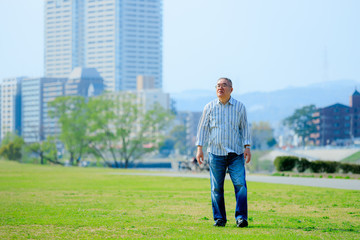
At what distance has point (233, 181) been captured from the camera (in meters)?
8.63

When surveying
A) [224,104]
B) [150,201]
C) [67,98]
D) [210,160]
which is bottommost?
[150,201]

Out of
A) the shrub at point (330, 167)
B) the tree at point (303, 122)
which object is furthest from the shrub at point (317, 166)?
the tree at point (303, 122)

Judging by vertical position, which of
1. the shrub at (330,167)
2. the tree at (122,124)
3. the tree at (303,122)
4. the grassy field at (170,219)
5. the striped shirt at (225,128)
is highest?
the tree at (303,122)

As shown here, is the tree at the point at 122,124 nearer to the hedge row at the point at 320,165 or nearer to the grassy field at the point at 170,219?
the hedge row at the point at 320,165

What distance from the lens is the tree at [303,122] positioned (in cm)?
14275

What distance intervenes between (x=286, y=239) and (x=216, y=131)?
84.6 inches

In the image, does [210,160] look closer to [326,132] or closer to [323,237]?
[323,237]

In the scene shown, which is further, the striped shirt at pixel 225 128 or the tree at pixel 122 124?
the tree at pixel 122 124

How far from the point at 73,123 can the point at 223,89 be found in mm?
69225

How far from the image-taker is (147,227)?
845cm

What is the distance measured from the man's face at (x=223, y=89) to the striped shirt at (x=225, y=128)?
118 mm

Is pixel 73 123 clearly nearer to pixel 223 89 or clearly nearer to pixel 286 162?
pixel 286 162

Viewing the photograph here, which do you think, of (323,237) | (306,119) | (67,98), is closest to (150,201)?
(323,237)

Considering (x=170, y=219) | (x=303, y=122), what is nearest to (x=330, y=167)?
(x=170, y=219)
